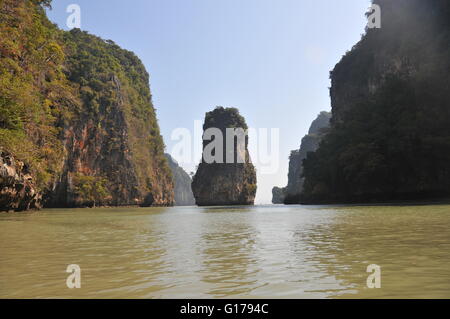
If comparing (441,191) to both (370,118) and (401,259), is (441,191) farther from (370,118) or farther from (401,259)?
(401,259)

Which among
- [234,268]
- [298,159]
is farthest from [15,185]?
[298,159]

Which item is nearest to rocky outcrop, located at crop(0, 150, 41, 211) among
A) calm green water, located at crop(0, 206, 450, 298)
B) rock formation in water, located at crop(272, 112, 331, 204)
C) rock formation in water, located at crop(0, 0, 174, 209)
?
rock formation in water, located at crop(0, 0, 174, 209)

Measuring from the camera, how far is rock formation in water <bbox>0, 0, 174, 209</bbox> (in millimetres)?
24281

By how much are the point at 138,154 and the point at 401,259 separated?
7625 cm

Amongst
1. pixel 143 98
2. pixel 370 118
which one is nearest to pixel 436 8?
pixel 370 118

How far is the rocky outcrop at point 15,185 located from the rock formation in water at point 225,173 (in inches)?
2914

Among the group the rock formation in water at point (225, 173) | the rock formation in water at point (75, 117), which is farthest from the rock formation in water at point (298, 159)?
the rock formation in water at point (75, 117)

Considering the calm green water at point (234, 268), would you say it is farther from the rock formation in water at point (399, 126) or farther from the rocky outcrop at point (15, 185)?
the rock formation in water at point (399, 126)

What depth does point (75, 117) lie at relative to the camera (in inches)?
2238

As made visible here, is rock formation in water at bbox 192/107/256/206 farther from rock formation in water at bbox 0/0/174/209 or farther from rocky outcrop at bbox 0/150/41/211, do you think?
rocky outcrop at bbox 0/150/41/211

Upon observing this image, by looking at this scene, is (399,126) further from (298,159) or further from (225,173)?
(298,159)

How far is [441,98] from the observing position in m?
38.6

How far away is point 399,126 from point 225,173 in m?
68.8
